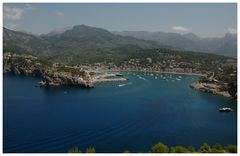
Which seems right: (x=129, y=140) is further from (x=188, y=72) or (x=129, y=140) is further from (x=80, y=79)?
(x=188, y=72)

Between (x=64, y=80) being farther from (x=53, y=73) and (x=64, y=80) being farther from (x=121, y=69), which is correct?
(x=121, y=69)

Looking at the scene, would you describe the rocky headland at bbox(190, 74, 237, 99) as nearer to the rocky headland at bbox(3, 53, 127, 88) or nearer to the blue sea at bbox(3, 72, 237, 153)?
the blue sea at bbox(3, 72, 237, 153)

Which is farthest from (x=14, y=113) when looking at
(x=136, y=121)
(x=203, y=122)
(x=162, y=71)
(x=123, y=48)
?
(x=123, y=48)

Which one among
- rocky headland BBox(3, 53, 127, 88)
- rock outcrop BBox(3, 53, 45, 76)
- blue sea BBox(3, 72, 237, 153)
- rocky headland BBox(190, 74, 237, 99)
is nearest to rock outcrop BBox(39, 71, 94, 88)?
rocky headland BBox(3, 53, 127, 88)

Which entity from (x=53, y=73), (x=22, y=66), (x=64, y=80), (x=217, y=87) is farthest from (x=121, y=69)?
(x=217, y=87)

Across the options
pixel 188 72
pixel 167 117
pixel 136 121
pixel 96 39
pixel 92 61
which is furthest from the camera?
pixel 96 39

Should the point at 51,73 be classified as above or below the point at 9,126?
above

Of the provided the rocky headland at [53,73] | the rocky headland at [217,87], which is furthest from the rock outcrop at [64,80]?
the rocky headland at [217,87]

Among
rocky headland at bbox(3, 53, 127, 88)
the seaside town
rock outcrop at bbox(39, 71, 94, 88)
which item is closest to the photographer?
the seaside town

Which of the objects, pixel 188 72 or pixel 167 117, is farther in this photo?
pixel 188 72
